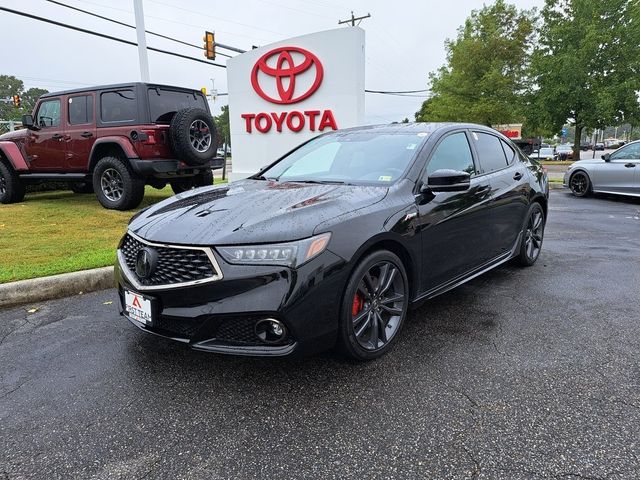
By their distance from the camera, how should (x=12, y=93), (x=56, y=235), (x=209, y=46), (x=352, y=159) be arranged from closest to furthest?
1. (x=352, y=159)
2. (x=56, y=235)
3. (x=209, y=46)
4. (x=12, y=93)

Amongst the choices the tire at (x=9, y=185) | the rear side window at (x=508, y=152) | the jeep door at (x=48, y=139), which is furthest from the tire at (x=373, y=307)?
the tire at (x=9, y=185)

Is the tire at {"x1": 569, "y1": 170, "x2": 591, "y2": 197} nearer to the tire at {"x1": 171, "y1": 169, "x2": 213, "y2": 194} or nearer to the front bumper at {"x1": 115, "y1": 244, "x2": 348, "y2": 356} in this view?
the tire at {"x1": 171, "y1": 169, "x2": 213, "y2": 194}

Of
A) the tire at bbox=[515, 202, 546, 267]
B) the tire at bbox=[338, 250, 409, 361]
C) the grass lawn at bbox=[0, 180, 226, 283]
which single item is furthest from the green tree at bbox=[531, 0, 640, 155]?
the tire at bbox=[338, 250, 409, 361]

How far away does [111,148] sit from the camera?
25.1 ft

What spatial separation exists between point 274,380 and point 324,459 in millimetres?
745

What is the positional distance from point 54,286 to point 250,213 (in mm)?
2499

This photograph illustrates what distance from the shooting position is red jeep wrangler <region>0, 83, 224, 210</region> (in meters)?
7.36

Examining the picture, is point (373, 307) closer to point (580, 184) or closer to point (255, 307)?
point (255, 307)

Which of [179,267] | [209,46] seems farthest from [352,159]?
[209,46]

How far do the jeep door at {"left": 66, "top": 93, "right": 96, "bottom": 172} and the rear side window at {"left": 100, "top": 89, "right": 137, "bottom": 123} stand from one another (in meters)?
0.23

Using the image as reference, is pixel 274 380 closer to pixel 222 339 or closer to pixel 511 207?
pixel 222 339

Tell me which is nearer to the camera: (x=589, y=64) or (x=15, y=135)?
(x=15, y=135)

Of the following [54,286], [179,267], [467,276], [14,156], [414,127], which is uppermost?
[414,127]

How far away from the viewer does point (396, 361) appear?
116 inches
